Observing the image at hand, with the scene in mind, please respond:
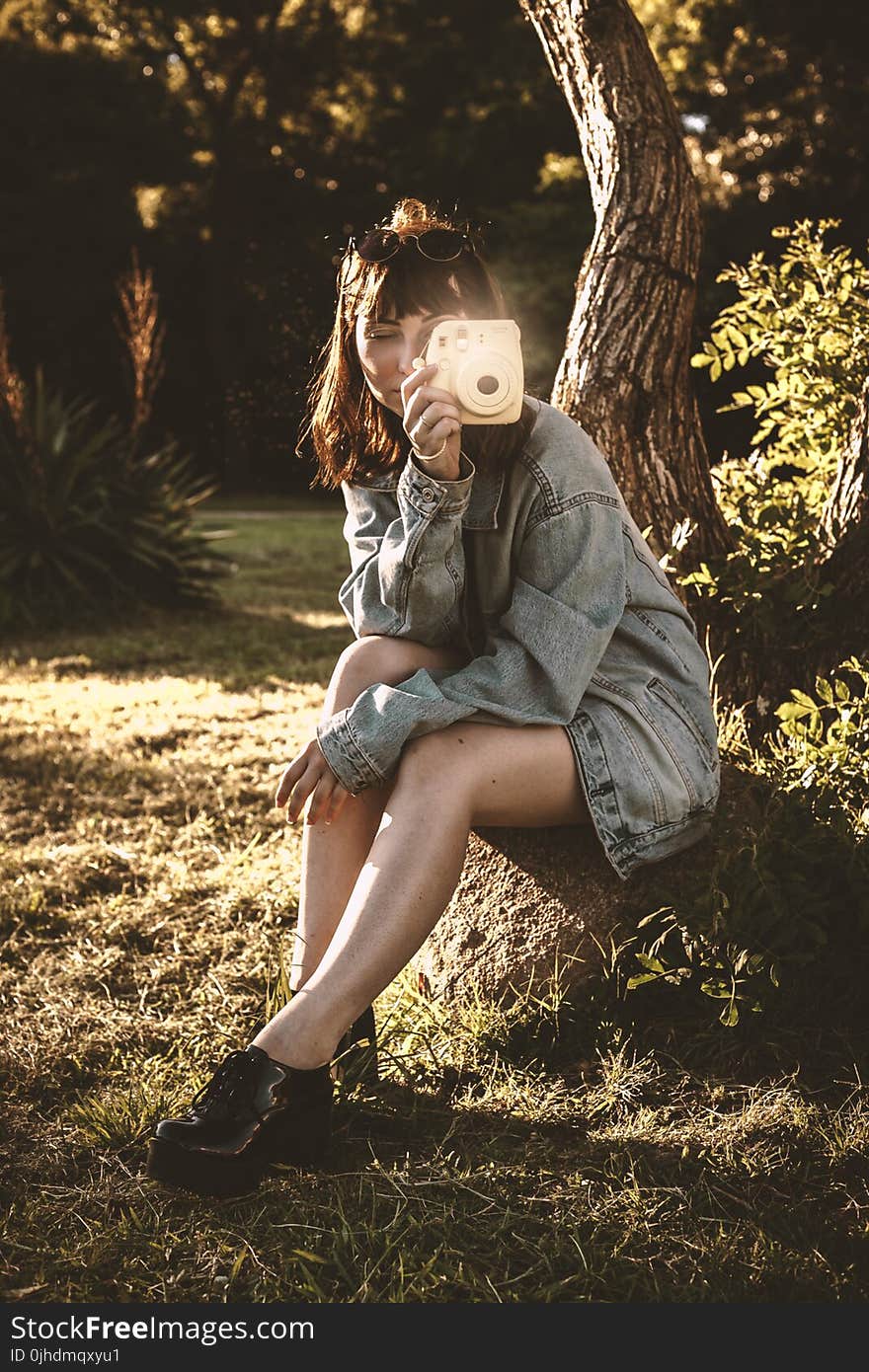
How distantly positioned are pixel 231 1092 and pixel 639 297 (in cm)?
227

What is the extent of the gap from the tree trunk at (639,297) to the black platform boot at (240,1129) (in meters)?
1.77

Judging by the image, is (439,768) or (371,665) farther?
(371,665)

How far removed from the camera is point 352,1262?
66.9 inches

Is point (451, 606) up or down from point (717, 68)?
down

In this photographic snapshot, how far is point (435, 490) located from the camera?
6.76 feet

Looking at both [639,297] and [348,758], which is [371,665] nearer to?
[348,758]

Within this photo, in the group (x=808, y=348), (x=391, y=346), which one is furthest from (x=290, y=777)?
(x=808, y=348)

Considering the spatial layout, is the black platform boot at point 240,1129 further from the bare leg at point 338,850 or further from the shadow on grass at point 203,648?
the shadow on grass at point 203,648

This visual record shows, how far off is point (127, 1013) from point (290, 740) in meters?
1.97

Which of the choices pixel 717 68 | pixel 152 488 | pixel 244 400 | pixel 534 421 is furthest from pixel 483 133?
pixel 534 421

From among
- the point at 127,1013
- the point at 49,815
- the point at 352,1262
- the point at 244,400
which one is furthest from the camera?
the point at 244,400

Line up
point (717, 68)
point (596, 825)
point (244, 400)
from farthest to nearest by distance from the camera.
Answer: point (717, 68)
point (244, 400)
point (596, 825)

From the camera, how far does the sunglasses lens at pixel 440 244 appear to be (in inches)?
84.7

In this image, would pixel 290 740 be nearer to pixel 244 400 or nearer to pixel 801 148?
pixel 244 400
